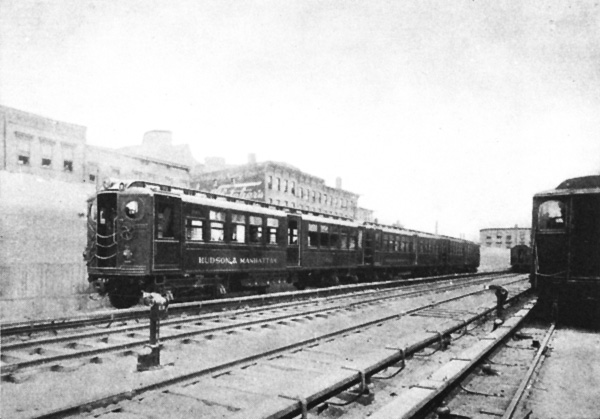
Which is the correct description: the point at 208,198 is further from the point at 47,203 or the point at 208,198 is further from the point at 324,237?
the point at 47,203

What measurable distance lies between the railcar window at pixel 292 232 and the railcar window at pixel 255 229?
202 cm

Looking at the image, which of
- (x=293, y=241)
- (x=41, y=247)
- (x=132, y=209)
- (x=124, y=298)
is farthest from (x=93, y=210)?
(x=41, y=247)

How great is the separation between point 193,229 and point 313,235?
22.9 feet

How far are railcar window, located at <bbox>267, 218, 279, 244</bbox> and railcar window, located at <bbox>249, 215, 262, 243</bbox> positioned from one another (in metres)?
0.58

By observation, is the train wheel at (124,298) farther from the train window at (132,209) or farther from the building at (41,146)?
the building at (41,146)

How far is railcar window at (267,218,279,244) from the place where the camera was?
15750 millimetres

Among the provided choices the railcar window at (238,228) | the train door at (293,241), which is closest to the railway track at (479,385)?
the railcar window at (238,228)

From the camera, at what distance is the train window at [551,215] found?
11547 mm

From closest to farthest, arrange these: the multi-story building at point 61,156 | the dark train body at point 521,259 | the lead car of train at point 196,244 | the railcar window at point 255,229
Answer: the lead car of train at point 196,244 < the railcar window at point 255,229 < the multi-story building at point 61,156 < the dark train body at point 521,259

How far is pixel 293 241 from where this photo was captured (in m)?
17.2

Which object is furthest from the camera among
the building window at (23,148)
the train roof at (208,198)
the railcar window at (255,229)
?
the building window at (23,148)

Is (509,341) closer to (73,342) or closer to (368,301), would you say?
(368,301)

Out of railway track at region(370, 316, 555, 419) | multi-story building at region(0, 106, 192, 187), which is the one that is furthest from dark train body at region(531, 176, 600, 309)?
multi-story building at region(0, 106, 192, 187)

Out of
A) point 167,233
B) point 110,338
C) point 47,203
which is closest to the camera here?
point 110,338
